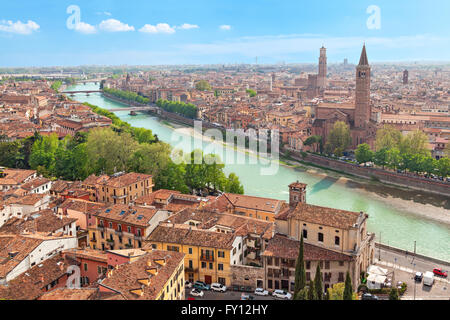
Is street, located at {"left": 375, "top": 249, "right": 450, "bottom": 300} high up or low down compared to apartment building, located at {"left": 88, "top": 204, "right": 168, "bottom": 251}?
down

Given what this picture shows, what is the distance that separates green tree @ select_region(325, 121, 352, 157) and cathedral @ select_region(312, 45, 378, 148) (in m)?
0.88

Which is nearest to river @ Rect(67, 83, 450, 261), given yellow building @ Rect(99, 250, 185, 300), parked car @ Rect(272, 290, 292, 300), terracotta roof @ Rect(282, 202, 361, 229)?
terracotta roof @ Rect(282, 202, 361, 229)

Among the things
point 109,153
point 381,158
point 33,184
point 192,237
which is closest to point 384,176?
point 381,158

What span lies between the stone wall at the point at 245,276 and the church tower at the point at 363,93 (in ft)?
49.8

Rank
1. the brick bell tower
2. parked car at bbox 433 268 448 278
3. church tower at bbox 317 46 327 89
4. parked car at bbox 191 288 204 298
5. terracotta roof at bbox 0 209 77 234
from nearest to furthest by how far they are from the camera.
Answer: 1. parked car at bbox 191 288 204 298
2. parked car at bbox 433 268 448 278
3. terracotta roof at bbox 0 209 77 234
4. the brick bell tower
5. church tower at bbox 317 46 327 89

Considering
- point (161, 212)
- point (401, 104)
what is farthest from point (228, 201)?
point (401, 104)

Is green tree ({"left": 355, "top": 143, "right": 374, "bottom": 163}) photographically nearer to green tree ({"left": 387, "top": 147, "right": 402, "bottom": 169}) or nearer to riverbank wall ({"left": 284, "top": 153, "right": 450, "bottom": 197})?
riverbank wall ({"left": 284, "top": 153, "right": 450, "bottom": 197})

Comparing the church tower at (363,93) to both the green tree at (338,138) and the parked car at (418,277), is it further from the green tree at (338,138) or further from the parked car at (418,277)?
the parked car at (418,277)

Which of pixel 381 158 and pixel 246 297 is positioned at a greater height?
pixel 381 158

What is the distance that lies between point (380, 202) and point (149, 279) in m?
10.7

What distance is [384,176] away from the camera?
1712cm

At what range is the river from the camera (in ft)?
37.1

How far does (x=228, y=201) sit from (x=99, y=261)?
171 inches

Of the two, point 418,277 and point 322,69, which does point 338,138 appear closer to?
point 418,277
